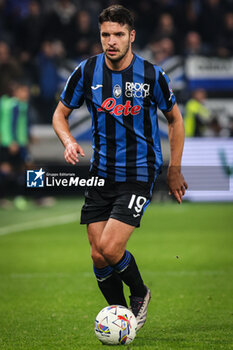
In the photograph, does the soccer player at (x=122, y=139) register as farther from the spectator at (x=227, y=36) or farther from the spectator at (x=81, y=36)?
the spectator at (x=227, y=36)

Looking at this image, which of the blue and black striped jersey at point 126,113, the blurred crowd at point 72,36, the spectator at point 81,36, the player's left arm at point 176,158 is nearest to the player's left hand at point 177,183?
the player's left arm at point 176,158

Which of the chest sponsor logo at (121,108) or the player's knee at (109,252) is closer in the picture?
the player's knee at (109,252)

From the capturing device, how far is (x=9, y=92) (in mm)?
15109

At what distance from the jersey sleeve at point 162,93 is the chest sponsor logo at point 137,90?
7 cm

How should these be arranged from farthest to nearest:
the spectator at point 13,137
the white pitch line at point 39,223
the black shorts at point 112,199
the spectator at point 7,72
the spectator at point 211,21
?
the spectator at point 211,21 → the spectator at point 7,72 → the spectator at point 13,137 → the white pitch line at point 39,223 → the black shorts at point 112,199

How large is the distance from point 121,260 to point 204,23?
42.8 feet

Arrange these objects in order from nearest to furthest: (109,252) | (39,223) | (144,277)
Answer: (109,252), (144,277), (39,223)

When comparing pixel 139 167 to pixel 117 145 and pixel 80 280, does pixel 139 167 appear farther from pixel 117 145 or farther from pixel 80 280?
pixel 80 280

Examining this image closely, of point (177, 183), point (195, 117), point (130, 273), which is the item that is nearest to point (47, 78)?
point (195, 117)

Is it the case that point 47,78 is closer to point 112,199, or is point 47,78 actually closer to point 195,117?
point 195,117

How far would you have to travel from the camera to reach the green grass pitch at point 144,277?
16.5 ft

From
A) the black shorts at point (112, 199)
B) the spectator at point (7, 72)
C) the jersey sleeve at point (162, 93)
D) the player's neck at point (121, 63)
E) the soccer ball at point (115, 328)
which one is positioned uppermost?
the player's neck at point (121, 63)

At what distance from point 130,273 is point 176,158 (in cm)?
83

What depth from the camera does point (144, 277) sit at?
766 centimetres
